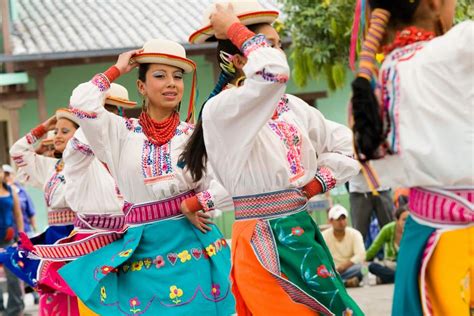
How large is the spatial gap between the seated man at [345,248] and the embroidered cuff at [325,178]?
5.45 metres

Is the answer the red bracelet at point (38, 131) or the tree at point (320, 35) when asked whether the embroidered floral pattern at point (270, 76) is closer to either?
the red bracelet at point (38, 131)

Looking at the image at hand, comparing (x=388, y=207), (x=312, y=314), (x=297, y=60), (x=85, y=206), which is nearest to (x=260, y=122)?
(x=312, y=314)

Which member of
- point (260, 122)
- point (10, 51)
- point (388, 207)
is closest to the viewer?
point (260, 122)

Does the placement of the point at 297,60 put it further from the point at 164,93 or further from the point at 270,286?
the point at 270,286

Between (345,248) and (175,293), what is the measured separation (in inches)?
202

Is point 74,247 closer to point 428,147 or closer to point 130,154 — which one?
point 130,154

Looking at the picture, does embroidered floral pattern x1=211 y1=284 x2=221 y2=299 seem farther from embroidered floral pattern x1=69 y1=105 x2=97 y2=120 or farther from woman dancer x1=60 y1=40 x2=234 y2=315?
embroidered floral pattern x1=69 y1=105 x2=97 y2=120

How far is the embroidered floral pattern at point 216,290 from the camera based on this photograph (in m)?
5.24

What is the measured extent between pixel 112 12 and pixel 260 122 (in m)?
15.7

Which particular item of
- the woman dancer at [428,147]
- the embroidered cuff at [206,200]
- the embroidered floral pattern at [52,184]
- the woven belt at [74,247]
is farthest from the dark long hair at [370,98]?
the embroidered floral pattern at [52,184]

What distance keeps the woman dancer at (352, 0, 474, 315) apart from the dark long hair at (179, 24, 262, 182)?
107cm

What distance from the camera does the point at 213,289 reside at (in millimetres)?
5246

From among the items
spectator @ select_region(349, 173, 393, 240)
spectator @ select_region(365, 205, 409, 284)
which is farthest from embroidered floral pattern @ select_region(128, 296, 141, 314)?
spectator @ select_region(349, 173, 393, 240)

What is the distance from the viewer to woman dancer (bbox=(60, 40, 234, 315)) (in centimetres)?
520
